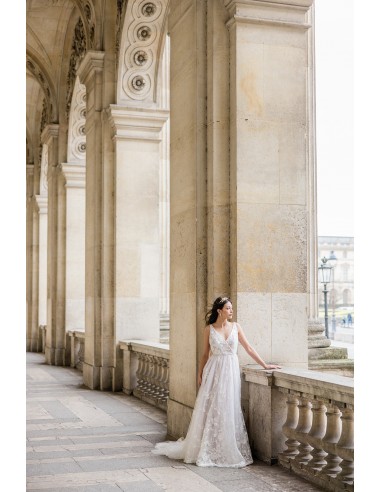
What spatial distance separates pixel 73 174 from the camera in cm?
1923

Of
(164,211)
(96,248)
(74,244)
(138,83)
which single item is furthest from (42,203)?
(138,83)

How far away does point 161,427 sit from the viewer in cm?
981

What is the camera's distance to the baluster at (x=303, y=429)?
6902 mm

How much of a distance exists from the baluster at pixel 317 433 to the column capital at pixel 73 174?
13485 mm

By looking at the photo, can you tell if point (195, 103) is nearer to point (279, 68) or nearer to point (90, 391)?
point (279, 68)

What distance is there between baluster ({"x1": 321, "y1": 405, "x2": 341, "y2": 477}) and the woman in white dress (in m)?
1.08

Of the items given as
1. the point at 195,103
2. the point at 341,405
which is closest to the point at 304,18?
the point at 195,103

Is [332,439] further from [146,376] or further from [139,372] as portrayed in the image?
[139,372]

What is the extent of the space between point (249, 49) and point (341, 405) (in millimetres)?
4012

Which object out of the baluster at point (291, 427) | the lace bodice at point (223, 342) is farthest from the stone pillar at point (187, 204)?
the baluster at point (291, 427)

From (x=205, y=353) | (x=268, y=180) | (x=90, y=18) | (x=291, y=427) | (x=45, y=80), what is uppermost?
(x=45, y=80)

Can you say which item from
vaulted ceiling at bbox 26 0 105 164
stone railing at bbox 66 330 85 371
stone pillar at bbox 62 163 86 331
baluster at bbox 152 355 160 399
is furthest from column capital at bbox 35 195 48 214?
baluster at bbox 152 355 160 399

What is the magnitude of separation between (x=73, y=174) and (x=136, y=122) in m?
6.09

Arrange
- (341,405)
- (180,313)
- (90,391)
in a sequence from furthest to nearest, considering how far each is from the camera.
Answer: (90,391) → (180,313) → (341,405)
